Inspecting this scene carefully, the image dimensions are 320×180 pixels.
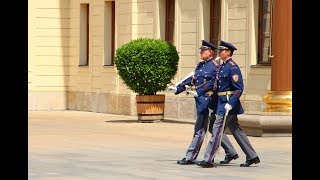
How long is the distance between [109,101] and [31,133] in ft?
34.8

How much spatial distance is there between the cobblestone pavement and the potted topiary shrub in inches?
19.6

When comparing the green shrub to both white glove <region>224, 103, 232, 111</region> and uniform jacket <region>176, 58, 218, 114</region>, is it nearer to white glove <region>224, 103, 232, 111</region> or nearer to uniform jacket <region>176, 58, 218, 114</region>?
uniform jacket <region>176, 58, 218, 114</region>

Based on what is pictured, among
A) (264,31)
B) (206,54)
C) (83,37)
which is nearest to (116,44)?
(83,37)

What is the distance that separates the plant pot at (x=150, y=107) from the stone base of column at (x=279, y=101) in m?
4.67

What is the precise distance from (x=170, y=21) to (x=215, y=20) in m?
2.22

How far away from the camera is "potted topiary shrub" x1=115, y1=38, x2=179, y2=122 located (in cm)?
2761

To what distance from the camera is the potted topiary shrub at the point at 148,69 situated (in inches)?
1087

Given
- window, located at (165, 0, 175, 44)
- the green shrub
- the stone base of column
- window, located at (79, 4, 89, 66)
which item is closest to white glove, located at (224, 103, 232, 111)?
the stone base of column

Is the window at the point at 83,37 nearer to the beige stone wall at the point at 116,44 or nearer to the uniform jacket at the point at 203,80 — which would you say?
the beige stone wall at the point at 116,44

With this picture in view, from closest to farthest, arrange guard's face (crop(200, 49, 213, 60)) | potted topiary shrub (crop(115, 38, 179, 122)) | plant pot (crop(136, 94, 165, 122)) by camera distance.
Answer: guard's face (crop(200, 49, 213, 60)) < potted topiary shrub (crop(115, 38, 179, 122)) < plant pot (crop(136, 94, 165, 122))

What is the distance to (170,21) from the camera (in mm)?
31984

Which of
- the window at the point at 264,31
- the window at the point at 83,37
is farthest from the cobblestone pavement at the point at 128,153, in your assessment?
the window at the point at 83,37

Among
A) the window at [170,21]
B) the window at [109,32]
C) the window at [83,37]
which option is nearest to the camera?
the window at [170,21]
